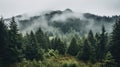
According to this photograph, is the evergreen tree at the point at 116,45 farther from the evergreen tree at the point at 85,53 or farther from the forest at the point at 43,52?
the evergreen tree at the point at 85,53

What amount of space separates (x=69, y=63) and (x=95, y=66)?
788cm

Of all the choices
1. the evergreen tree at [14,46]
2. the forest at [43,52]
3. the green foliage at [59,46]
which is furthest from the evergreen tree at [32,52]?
the green foliage at [59,46]

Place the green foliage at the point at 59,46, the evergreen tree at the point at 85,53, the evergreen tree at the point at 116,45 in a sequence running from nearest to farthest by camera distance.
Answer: the evergreen tree at the point at 116,45 → the evergreen tree at the point at 85,53 → the green foliage at the point at 59,46

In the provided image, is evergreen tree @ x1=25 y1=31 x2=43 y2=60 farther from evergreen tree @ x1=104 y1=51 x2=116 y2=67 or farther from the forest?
evergreen tree @ x1=104 y1=51 x2=116 y2=67

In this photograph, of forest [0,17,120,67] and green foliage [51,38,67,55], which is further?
green foliage [51,38,67,55]

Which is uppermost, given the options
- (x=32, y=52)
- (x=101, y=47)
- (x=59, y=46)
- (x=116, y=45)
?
(x=116, y=45)

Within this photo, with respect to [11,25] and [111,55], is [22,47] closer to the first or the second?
[11,25]

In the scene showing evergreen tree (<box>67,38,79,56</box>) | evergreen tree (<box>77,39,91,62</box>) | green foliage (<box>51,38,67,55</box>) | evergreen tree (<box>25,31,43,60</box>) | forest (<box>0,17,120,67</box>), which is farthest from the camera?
green foliage (<box>51,38,67,55</box>)

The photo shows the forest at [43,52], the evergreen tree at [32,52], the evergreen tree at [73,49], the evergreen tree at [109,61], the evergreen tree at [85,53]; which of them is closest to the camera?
the forest at [43,52]

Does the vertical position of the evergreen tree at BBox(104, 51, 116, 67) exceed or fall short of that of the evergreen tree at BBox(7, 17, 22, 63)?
it falls short

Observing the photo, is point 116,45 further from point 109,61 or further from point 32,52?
point 32,52

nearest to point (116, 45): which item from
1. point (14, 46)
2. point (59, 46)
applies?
point (59, 46)

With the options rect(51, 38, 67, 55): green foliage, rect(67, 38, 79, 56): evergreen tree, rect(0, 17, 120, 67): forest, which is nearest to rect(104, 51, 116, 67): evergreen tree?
rect(0, 17, 120, 67): forest

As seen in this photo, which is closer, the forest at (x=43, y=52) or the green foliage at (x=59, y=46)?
the forest at (x=43, y=52)
